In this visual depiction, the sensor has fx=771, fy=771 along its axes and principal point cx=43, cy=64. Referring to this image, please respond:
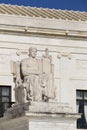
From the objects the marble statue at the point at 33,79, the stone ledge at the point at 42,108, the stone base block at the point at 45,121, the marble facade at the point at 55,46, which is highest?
the marble facade at the point at 55,46

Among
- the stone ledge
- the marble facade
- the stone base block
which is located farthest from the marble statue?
the marble facade

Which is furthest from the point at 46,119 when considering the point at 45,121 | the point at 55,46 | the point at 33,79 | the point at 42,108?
the point at 55,46

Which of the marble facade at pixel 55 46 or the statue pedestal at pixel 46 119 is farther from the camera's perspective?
the marble facade at pixel 55 46

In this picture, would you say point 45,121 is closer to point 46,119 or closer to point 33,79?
point 46,119

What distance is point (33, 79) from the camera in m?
25.9

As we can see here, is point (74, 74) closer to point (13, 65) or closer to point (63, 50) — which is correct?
point (63, 50)

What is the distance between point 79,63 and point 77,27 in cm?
192

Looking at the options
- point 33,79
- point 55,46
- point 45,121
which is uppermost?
point 55,46

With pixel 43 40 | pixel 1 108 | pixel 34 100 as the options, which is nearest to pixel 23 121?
pixel 34 100

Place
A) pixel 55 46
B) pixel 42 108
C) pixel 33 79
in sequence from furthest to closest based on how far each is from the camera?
pixel 55 46 → pixel 33 79 → pixel 42 108

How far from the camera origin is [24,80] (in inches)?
1027

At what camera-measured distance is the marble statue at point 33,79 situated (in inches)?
1014

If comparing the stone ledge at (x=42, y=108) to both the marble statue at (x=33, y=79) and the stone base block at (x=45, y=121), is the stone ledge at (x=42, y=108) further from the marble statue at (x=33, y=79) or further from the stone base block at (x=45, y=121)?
the marble statue at (x=33, y=79)

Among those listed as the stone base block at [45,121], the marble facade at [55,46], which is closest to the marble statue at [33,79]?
the stone base block at [45,121]
